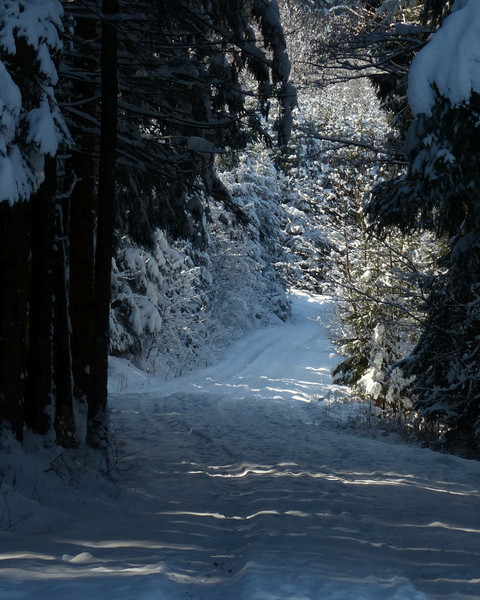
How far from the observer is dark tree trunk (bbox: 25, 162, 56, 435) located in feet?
23.3

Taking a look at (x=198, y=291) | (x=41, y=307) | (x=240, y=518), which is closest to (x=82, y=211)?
(x=41, y=307)

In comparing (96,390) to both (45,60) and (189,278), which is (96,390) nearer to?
(45,60)

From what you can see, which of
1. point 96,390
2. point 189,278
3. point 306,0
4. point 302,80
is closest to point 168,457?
point 96,390

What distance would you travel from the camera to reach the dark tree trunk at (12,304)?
6281 millimetres

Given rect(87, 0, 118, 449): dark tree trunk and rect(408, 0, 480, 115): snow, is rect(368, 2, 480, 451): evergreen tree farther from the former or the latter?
rect(87, 0, 118, 449): dark tree trunk

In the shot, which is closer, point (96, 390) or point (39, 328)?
point (39, 328)

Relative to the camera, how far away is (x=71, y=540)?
4.96 metres

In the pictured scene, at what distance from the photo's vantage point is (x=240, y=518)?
5965mm

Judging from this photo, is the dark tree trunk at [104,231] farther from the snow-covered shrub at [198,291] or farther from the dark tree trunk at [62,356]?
the snow-covered shrub at [198,291]

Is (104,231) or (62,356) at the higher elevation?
(104,231)

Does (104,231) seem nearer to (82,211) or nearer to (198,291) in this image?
(82,211)

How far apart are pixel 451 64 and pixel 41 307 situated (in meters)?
5.03

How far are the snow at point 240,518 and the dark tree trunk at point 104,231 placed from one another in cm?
48

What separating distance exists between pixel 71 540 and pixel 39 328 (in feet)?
9.49
